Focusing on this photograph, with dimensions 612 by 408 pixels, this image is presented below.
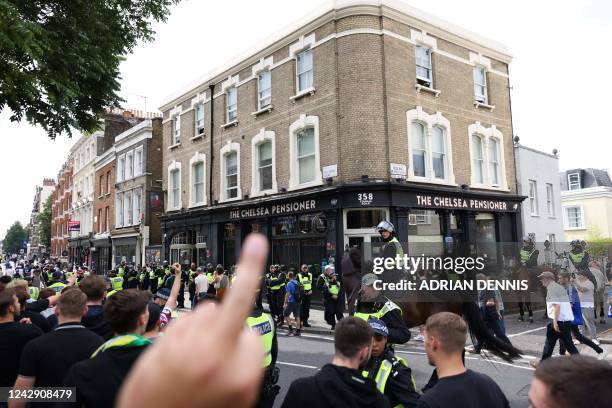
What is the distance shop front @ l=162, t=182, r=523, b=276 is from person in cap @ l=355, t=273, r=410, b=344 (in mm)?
8616

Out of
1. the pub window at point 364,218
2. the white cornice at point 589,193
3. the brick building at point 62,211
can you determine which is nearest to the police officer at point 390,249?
the pub window at point 364,218

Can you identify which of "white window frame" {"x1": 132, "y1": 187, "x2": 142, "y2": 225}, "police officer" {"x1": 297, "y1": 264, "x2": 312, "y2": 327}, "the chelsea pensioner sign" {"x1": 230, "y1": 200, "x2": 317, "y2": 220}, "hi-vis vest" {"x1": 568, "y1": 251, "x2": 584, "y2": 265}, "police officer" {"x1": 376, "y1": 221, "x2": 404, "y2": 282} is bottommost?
"police officer" {"x1": 297, "y1": 264, "x2": 312, "y2": 327}

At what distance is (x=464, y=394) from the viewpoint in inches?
102

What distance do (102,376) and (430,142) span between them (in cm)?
1685

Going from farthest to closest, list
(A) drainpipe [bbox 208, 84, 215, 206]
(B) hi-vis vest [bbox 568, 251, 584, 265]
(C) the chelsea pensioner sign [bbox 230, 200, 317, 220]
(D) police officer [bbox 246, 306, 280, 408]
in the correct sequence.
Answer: (A) drainpipe [bbox 208, 84, 215, 206] → (C) the chelsea pensioner sign [bbox 230, 200, 317, 220] → (B) hi-vis vest [bbox 568, 251, 584, 265] → (D) police officer [bbox 246, 306, 280, 408]

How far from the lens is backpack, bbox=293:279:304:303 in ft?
43.1

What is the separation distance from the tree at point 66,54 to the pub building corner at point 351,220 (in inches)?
346

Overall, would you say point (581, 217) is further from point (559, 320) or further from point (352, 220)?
point (559, 320)

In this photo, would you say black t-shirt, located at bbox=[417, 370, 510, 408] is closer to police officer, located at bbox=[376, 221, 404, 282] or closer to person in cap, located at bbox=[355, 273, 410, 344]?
person in cap, located at bbox=[355, 273, 410, 344]

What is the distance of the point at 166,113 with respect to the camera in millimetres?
27516

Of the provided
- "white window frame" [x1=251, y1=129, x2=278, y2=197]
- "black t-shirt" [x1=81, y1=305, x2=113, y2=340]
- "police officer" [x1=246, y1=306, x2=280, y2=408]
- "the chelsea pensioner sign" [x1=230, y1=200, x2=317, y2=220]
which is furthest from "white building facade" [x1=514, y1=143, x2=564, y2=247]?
"black t-shirt" [x1=81, y1=305, x2=113, y2=340]

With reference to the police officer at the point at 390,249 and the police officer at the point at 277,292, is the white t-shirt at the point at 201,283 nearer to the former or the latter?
the police officer at the point at 277,292

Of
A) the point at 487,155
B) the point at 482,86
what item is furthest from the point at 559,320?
the point at 482,86

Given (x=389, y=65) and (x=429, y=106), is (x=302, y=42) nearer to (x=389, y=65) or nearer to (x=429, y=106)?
(x=389, y=65)
